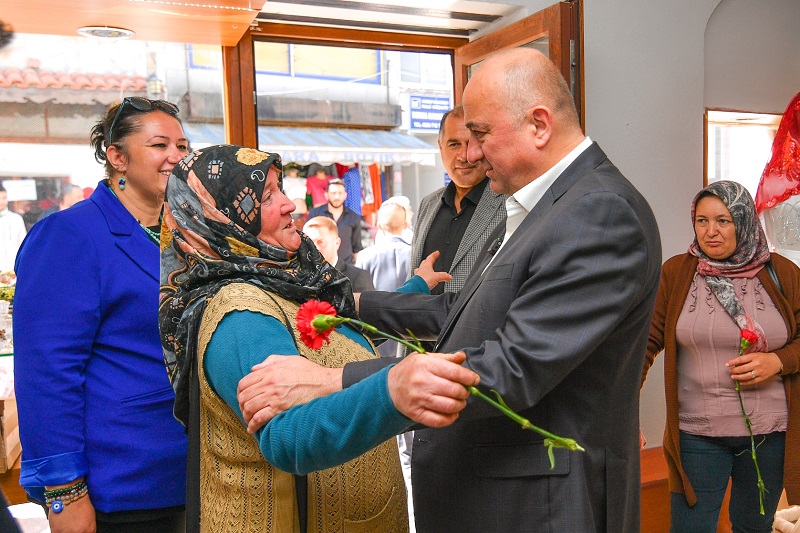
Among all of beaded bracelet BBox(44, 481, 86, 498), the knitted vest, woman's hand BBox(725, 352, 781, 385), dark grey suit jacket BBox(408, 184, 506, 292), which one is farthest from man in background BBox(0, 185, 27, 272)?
woman's hand BBox(725, 352, 781, 385)

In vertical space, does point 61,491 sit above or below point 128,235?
below

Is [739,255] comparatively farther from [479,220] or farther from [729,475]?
[479,220]

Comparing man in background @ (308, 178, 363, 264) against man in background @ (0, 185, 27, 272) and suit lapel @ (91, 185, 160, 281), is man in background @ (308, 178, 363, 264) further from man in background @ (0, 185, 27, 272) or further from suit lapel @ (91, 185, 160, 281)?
suit lapel @ (91, 185, 160, 281)

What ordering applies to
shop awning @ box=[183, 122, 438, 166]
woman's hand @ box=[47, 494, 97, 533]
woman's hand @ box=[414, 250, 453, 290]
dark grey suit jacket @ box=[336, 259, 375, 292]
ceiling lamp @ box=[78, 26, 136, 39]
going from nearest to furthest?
woman's hand @ box=[47, 494, 97, 533], woman's hand @ box=[414, 250, 453, 290], ceiling lamp @ box=[78, 26, 136, 39], dark grey suit jacket @ box=[336, 259, 375, 292], shop awning @ box=[183, 122, 438, 166]

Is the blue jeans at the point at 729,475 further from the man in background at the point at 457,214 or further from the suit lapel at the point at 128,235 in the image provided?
the suit lapel at the point at 128,235

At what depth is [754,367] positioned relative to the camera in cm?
293

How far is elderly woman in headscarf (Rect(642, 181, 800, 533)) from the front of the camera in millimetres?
2975

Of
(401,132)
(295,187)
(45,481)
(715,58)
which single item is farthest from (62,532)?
(401,132)

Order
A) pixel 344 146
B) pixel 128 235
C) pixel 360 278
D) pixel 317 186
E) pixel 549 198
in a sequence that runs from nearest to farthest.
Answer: pixel 549 198
pixel 128 235
pixel 360 278
pixel 317 186
pixel 344 146

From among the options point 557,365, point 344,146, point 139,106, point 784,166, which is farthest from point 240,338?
point 344,146

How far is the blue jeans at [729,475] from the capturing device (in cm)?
300

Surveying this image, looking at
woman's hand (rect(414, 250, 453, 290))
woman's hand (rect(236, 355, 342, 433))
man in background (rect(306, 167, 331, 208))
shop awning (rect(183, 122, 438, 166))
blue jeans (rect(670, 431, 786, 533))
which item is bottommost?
blue jeans (rect(670, 431, 786, 533))

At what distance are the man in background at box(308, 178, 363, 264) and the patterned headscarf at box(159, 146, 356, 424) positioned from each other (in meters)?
5.53

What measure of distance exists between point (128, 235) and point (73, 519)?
0.73 metres
